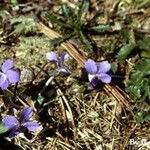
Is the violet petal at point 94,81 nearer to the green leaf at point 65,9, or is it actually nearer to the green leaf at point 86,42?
the green leaf at point 86,42

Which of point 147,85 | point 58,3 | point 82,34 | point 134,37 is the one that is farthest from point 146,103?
point 58,3

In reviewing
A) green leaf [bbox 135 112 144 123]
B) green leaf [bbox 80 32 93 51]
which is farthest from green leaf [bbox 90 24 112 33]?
green leaf [bbox 135 112 144 123]

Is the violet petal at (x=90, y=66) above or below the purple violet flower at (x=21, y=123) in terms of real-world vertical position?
above

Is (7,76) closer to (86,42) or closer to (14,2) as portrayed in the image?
(86,42)

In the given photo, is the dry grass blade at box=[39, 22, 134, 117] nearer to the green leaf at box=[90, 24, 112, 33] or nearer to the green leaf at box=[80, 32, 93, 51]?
the green leaf at box=[80, 32, 93, 51]

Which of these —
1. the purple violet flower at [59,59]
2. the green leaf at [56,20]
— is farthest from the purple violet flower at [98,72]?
the green leaf at [56,20]

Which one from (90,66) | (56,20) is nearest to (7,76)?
(90,66)
